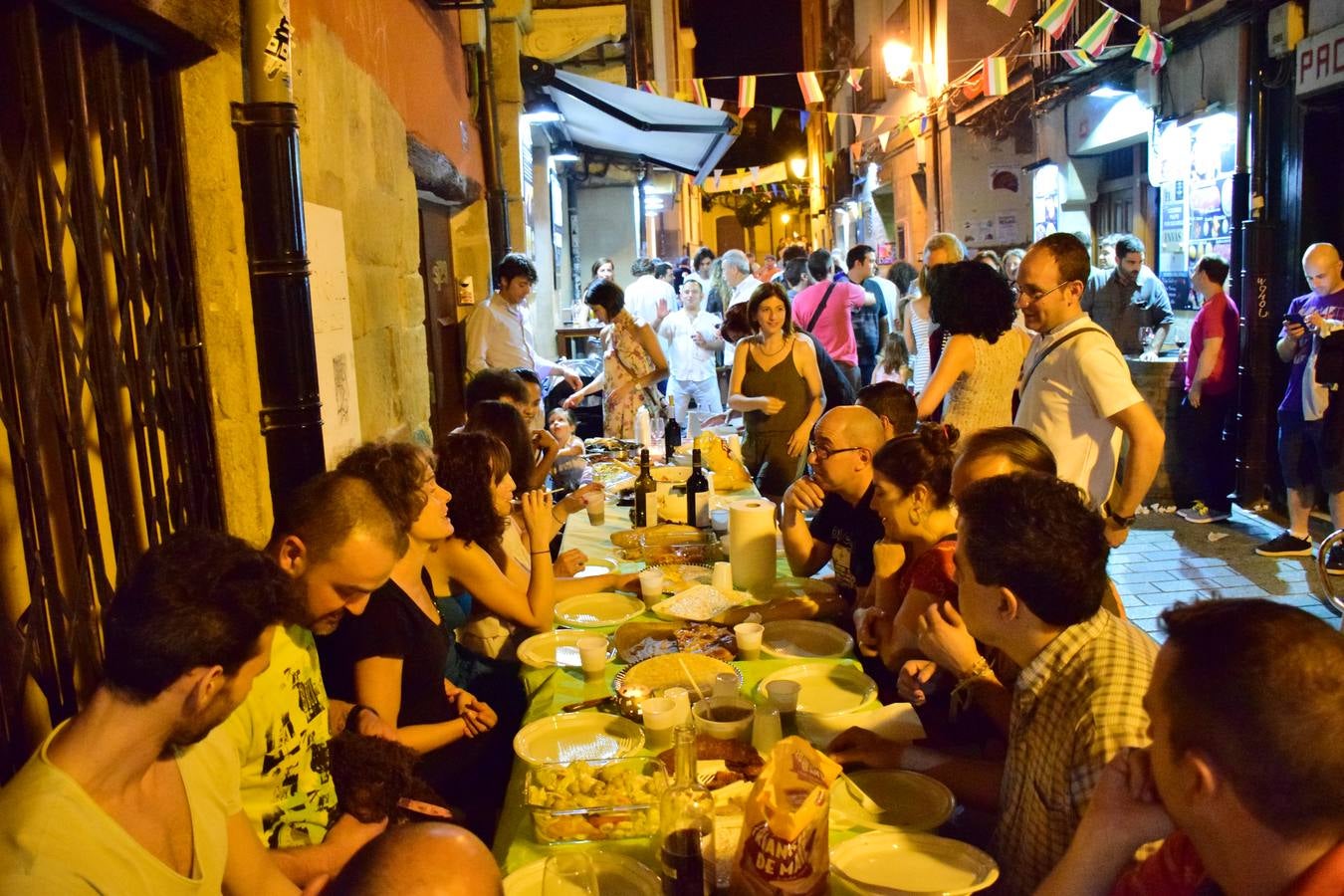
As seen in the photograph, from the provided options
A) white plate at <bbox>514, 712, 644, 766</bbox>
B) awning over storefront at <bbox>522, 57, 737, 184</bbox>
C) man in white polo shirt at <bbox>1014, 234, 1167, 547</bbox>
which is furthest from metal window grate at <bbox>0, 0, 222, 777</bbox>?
awning over storefront at <bbox>522, 57, 737, 184</bbox>

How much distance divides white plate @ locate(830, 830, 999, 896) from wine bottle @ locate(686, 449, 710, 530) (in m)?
2.52

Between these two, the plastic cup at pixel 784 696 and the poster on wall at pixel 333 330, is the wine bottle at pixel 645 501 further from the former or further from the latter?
the plastic cup at pixel 784 696

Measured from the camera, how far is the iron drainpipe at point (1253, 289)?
6734mm

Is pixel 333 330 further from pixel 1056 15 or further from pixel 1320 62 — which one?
pixel 1056 15

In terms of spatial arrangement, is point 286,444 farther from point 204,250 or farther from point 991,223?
point 991,223

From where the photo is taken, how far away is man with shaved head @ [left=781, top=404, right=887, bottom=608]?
3.42 m

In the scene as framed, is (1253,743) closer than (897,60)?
Yes

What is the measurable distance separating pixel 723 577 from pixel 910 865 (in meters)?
1.68

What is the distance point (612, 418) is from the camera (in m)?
7.01

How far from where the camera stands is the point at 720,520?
14.3ft

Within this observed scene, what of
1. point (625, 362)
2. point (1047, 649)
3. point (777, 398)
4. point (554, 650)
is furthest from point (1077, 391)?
point (625, 362)

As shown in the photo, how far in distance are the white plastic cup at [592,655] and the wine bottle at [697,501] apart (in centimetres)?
168

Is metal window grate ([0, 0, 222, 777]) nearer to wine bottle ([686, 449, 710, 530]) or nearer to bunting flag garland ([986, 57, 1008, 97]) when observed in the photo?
wine bottle ([686, 449, 710, 530])

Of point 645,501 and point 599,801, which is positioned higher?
point 645,501
